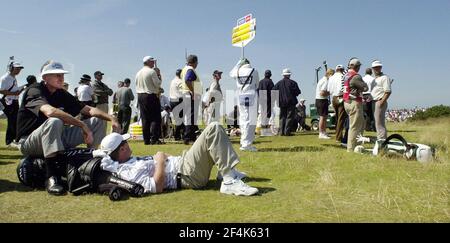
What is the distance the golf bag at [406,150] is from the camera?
7.04 metres

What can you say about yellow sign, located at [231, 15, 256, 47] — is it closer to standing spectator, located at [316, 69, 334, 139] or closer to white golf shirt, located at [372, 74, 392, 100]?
standing spectator, located at [316, 69, 334, 139]

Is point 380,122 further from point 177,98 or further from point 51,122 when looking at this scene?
point 51,122

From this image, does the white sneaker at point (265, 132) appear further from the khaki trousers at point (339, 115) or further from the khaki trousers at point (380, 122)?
the khaki trousers at point (380, 122)

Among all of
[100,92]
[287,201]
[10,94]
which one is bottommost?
[287,201]

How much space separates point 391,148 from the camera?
761cm

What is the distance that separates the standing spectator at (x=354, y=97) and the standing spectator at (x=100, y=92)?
785 cm

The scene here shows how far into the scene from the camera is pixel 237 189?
477cm

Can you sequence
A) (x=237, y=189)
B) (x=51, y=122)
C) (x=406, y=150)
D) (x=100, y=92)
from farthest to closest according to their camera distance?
1. (x=100, y=92)
2. (x=406, y=150)
3. (x=51, y=122)
4. (x=237, y=189)

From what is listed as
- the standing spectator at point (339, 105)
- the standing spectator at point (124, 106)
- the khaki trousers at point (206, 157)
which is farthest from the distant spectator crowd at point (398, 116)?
the khaki trousers at point (206, 157)

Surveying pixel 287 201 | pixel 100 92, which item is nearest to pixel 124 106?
pixel 100 92

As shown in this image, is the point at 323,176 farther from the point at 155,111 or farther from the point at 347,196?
the point at 155,111

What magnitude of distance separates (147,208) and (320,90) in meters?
10.0

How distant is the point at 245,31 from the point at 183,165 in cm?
1286
